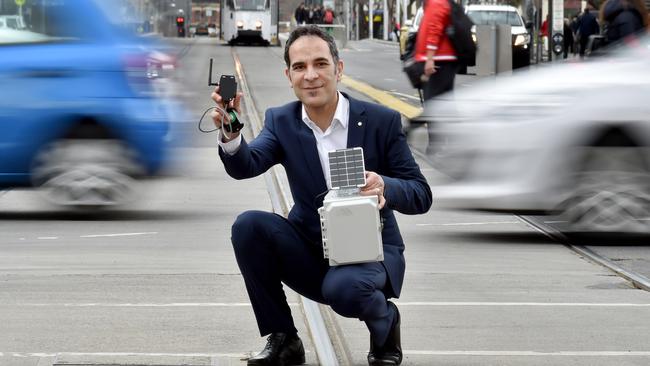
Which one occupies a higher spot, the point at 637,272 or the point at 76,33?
the point at 76,33

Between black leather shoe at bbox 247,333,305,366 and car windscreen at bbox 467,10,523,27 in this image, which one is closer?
black leather shoe at bbox 247,333,305,366

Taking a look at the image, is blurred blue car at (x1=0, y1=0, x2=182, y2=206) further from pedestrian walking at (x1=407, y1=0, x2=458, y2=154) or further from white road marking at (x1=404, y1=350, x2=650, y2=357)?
white road marking at (x1=404, y1=350, x2=650, y2=357)

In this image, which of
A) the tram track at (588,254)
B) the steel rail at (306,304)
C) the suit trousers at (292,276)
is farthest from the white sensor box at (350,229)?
the tram track at (588,254)

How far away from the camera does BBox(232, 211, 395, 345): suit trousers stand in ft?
17.1

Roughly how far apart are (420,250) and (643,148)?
4.91ft

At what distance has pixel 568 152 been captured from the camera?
9.22 m

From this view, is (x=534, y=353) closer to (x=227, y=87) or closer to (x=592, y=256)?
(x=227, y=87)

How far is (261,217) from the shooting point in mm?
5414

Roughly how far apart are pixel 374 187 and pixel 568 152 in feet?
14.6

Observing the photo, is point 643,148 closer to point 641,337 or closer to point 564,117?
point 564,117

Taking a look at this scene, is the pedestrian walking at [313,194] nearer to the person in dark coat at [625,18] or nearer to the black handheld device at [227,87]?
the black handheld device at [227,87]

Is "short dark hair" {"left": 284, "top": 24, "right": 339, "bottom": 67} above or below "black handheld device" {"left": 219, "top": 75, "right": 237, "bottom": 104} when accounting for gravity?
above

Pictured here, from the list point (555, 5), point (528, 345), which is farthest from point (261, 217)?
point (555, 5)

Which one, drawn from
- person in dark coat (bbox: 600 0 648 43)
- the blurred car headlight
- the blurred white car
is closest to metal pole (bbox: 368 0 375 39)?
the blurred car headlight
